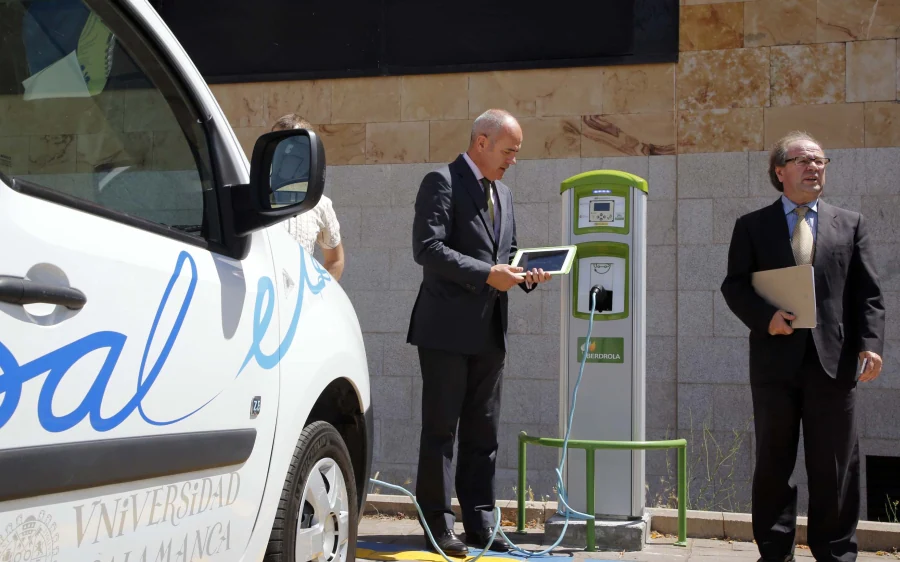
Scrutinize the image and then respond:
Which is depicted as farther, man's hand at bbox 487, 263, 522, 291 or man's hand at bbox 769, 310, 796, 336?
man's hand at bbox 487, 263, 522, 291

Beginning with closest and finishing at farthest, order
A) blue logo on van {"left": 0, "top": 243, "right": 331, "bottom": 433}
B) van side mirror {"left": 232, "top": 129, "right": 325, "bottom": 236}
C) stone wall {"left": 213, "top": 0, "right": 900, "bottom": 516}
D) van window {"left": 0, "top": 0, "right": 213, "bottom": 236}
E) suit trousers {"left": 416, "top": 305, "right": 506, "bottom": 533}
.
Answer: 1. blue logo on van {"left": 0, "top": 243, "right": 331, "bottom": 433}
2. van window {"left": 0, "top": 0, "right": 213, "bottom": 236}
3. van side mirror {"left": 232, "top": 129, "right": 325, "bottom": 236}
4. suit trousers {"left": 416, "top": 305, "right": 506, "bottom": 533}
5. stone wall {"left": 213, "top": 0, "right": 900, "bottom": 516}

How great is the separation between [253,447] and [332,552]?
2.66ft

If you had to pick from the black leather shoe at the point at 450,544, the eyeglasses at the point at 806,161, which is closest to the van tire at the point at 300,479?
the black leather shoe at the point at 450,544

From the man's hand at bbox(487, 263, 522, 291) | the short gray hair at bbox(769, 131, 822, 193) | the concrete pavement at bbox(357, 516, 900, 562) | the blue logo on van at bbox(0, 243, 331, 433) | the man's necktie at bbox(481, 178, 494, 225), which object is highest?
the short gray hair at bbox(769, 131, 822, 193)

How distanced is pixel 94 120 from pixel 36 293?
2.26ft

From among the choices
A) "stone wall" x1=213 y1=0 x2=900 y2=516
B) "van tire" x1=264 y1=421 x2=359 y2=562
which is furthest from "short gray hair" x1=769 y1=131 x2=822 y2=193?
"van tire" x1=264 y1=421 x2=359 y2=562

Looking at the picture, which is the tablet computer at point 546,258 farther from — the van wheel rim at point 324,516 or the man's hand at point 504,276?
the van wheel rim at point 324,516

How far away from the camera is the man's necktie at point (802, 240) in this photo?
184 inches

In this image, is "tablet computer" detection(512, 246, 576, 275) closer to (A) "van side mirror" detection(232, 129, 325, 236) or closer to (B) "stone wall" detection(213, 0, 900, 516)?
(A) "van side mirror" detection(232, 129, 325, 236)

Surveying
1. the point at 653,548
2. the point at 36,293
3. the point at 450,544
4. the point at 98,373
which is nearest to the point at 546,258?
the point at 450,544

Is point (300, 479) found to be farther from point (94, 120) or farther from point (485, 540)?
point (485, 540)

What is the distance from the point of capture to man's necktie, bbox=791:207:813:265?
15.3ft

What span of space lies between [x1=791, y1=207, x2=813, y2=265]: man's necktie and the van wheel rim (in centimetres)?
244

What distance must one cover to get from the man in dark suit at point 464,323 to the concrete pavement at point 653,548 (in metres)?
0.34
